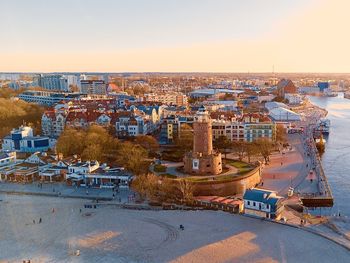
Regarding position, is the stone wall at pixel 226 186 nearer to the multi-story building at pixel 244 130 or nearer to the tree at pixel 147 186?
the tree at pixel 147 186

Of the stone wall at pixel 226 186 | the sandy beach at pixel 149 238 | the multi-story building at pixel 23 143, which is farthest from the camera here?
the multi-story building at pixel 23 143

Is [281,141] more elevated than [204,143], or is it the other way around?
[204,143]

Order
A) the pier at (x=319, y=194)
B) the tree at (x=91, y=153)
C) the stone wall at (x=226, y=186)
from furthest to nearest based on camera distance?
the tree at (x=91, y=153) < the stone wall at (x=226, y=186) < the pier at (x=319, y=194)

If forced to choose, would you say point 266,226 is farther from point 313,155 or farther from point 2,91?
point 2,91

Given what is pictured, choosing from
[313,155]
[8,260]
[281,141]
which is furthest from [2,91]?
[8,260]

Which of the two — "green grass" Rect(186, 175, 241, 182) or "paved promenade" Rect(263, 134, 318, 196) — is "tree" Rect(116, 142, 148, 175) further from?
"paved promenade" Rect(263, 134, 318, 196)

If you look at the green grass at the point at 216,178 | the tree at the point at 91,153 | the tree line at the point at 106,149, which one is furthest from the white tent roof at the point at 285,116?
the tree at the point at 91,153

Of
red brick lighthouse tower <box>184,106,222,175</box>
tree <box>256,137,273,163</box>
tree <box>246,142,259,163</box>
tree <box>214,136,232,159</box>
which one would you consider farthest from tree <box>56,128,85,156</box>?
tree <box>256,137,273,163</box>

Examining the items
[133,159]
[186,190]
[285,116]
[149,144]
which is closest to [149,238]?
[186,190]
